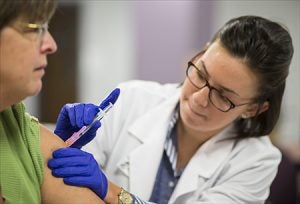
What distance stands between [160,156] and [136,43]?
10.2 ft

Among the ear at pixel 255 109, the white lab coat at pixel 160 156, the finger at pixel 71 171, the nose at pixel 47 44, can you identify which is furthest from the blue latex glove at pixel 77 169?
the ear at pixel 255 109

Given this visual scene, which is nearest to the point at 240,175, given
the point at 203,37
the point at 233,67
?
the point at 233,67

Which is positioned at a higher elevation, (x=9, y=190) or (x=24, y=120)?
(x=24, y=120)

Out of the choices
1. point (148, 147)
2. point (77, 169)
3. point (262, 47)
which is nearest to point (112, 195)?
point (77, 169)

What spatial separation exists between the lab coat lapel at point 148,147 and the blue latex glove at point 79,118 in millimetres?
373

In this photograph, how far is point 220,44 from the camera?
162 centimetres

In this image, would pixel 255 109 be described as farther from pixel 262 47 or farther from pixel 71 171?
pixel 71 171

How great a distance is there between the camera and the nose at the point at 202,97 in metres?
1.60

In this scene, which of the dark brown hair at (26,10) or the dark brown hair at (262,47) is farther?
the dark brown hair at (262,47)

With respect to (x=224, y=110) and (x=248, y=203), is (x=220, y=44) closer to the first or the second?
(x=224, y=110)

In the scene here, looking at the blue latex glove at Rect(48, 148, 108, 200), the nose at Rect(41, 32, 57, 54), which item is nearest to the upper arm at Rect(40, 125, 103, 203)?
the blue latex glove at Rect(48, 148, 108, 200)

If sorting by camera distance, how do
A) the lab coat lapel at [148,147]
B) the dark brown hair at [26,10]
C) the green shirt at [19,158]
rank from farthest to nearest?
1. the lab coat lapel at [148,147]
2. the green shirt at [19,158]
3. the dark brown hair at [26,10]

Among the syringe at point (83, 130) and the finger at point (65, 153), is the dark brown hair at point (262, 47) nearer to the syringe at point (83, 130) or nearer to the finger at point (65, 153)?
the syringe at point (83, 130)

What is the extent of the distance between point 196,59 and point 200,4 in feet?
9.47
